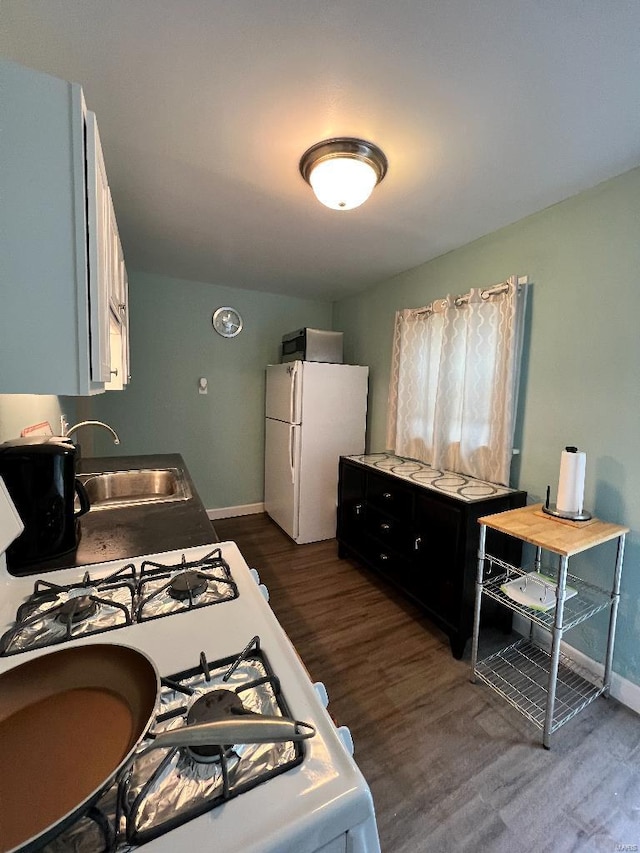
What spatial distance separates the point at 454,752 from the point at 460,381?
190cm

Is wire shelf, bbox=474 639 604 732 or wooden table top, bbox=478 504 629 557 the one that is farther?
wire shelf, bbox=474 639 604 732

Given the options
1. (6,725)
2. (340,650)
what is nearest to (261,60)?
(6,725)

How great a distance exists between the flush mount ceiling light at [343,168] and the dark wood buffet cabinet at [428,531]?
155 cm

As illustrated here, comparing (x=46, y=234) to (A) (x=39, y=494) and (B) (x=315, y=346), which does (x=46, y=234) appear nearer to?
(A) (x=39, y=494)

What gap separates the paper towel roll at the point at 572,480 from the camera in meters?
1.58

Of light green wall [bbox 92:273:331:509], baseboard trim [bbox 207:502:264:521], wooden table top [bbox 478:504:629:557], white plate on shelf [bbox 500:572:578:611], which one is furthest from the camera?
baseboard trim [bbox 207:502:264:521]

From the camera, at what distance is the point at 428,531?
203cm

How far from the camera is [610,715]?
5.03 feet

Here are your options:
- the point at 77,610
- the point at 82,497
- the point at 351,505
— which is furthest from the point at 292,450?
the point at 77,610

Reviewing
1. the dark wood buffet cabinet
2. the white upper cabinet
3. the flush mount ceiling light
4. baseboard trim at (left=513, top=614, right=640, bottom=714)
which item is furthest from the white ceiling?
baseboard trim at (left=513, top=614, right=640, bottom=714)

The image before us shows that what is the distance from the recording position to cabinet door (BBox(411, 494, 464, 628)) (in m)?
1.83

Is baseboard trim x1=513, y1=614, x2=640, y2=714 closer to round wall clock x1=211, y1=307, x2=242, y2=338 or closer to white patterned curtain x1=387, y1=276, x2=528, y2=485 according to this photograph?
white patterned curtain x1=387, y1=276, x2=528, y2=485

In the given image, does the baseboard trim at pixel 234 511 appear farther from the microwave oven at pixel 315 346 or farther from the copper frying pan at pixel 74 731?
the copper frying pan at pixel 74 731

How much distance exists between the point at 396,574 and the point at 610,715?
3.69 feet
